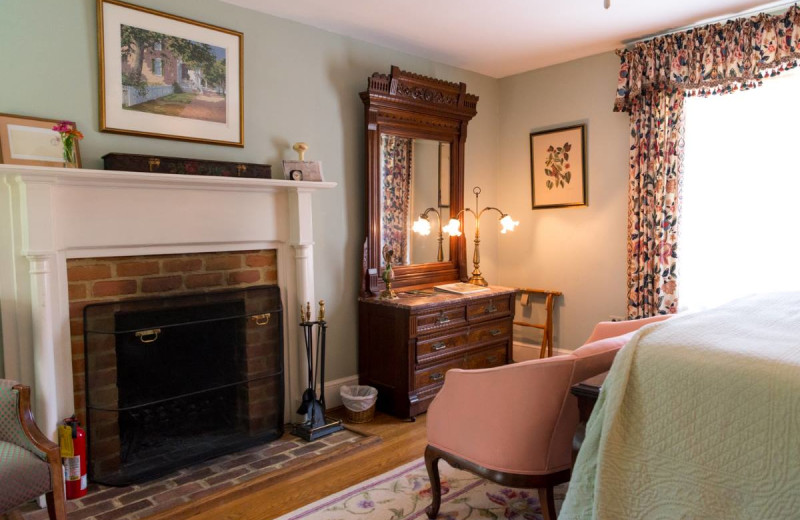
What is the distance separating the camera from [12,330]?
7.89 ft

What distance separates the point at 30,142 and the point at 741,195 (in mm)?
3961

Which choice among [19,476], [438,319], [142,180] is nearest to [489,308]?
[438,319]

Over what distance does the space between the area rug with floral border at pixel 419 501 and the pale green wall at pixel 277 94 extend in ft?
4.03

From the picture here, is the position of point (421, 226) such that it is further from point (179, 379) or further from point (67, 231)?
point (67, 231)

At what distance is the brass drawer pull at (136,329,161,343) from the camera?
103 inches

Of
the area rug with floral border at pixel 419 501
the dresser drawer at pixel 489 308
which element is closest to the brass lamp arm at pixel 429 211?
the dresser drawer at pixel 489 308

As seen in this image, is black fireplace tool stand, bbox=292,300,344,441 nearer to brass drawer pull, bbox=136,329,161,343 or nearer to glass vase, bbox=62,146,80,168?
brass drawer pull, bbox=136,329,161,343

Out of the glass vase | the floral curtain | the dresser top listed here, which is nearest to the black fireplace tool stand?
the dresser top

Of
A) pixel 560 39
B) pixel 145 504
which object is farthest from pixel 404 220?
pixel 145 504

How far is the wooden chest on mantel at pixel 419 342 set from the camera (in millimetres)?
3418

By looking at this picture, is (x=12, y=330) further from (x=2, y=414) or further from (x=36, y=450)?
(x=36, y=450)

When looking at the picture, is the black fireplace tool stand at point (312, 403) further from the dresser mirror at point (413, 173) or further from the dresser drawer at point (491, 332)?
the dresser drawer at point (491, 332)

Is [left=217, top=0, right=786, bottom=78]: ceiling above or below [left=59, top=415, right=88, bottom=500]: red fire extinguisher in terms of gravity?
above

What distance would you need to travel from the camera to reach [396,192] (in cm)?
387
